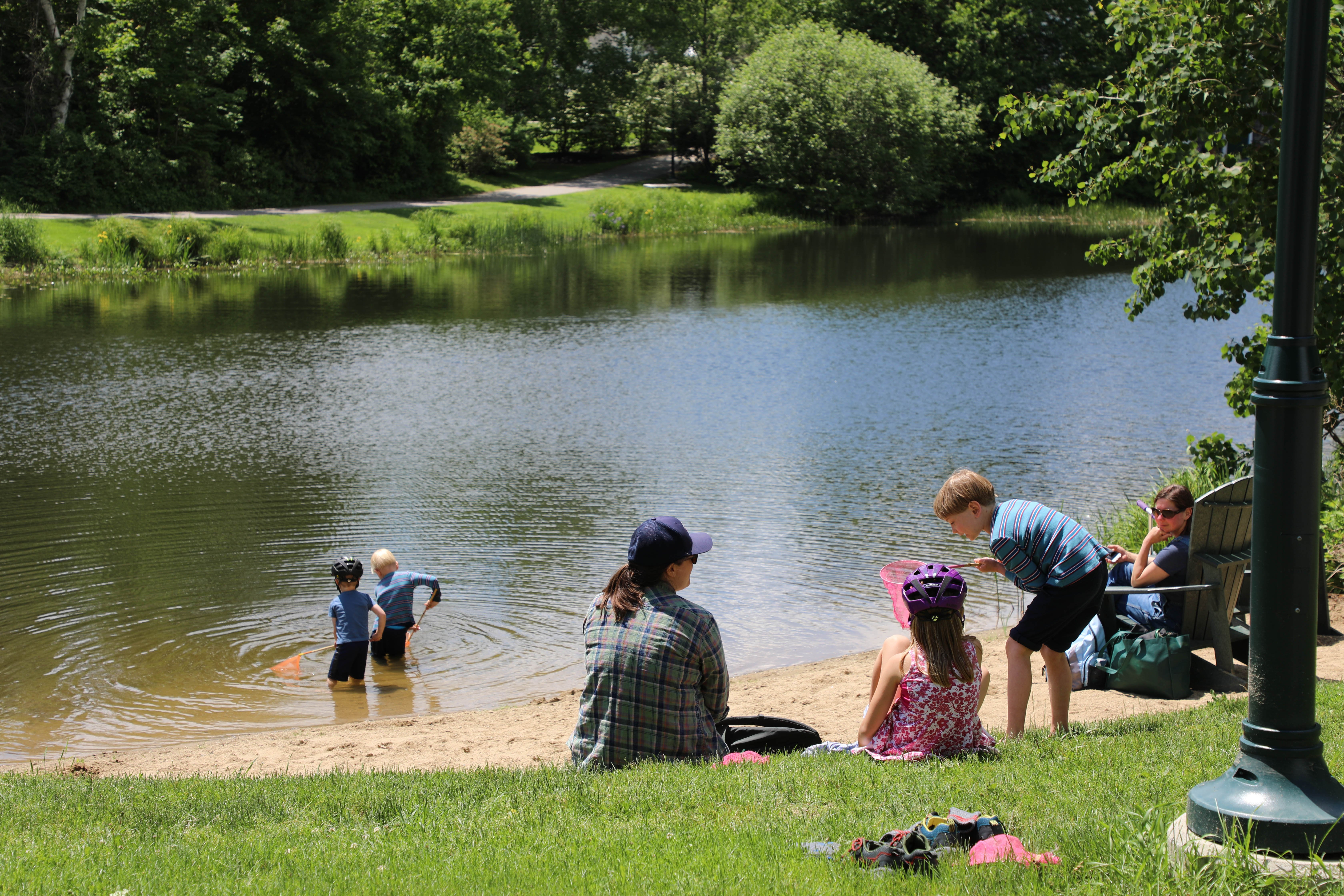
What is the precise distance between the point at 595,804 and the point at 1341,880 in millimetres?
2582

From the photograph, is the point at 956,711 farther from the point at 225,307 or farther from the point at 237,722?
the point at 225,307

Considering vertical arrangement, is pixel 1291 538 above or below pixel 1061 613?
above

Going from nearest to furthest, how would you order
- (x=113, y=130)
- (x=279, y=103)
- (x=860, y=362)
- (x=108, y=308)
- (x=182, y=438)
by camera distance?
(x=182, y=438), (x=860, y=362), (x=108, y=308), (x=113, y=130), (x=279, y=103)

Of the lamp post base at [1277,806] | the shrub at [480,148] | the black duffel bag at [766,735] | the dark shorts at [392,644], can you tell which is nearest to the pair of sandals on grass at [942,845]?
the lamp post base at [1277,806]

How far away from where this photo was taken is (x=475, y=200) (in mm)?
54250

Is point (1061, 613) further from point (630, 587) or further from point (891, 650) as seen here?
point (630, 587)

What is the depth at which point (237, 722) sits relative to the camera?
326 inches

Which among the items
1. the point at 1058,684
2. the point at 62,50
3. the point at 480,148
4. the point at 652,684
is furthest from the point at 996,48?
the point at 652,684

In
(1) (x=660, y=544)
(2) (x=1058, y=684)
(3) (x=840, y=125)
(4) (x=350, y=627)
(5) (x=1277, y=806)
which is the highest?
(3) (x=840, y=125)

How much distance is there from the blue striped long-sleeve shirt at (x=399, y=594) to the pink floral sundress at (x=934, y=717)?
468cm

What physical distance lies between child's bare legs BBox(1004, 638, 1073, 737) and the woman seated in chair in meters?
1.23

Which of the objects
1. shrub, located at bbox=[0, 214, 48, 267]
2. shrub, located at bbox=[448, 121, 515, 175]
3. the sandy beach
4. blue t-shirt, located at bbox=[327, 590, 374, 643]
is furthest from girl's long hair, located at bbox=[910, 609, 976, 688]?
shrub, located at bbox=[448, 121, 515, 175]

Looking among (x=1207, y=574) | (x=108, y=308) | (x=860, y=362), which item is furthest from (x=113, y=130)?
(x=1207, y=574)

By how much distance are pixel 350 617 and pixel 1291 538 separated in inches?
268
